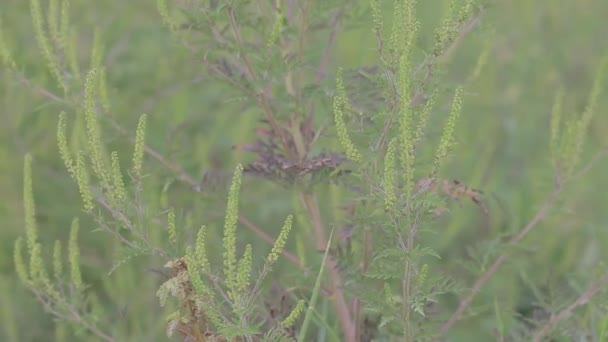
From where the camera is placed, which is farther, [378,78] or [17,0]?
[17,0]

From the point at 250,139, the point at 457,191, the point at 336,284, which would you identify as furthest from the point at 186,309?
the point at 250,139

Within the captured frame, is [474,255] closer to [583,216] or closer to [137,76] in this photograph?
[583,216]

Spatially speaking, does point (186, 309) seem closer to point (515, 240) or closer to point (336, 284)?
point (336, 284)

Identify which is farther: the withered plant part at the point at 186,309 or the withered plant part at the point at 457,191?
the withered plant part at the point at 457,191

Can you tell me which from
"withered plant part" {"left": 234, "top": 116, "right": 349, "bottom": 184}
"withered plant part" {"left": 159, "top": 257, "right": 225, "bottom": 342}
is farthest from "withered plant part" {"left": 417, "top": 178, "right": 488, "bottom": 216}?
"withered plant part" {"left": 159, "top": 257, "right": 225, "bottom": 342}

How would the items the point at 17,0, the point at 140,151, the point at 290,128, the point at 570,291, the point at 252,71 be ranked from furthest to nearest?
the point at 17,0 → the point at 570,291 → the point at 290,128 → the point at 252,71 → the point at 140,151

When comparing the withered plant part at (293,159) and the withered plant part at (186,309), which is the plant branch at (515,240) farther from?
the withered plant part at (186,309)

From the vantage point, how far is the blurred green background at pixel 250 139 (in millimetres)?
2830

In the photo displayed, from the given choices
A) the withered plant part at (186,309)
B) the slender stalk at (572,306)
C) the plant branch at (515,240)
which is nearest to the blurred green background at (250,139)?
the plant branch at (515,240)

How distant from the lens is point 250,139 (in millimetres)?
3215

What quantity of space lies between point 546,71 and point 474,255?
6.83 ft

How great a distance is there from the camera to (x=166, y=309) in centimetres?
268

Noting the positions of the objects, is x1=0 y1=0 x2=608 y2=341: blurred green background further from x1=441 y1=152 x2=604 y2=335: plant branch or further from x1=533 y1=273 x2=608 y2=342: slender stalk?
x1=533 y1=273 x2=608 y2=342: slender stalk

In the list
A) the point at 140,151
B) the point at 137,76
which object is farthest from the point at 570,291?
the point at 137,76
